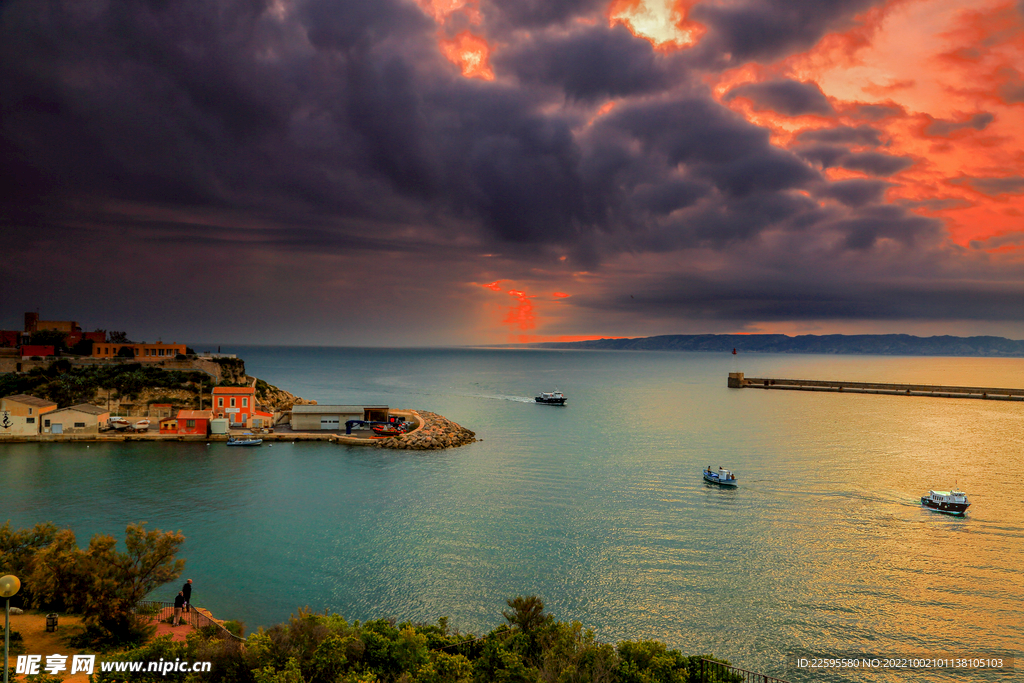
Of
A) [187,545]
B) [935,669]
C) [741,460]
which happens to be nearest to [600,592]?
[935,669]

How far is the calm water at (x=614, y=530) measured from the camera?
23703 mm

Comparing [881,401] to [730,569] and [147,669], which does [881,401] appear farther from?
[147,669]

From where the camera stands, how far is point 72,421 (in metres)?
63.0

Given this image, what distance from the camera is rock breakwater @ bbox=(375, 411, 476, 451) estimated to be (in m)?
62.5

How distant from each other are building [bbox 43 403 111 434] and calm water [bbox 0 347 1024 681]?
16.4 ft

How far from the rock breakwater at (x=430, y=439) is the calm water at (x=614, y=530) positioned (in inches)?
127

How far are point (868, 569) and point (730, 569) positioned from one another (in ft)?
28.5

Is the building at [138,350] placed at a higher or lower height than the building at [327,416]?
higher

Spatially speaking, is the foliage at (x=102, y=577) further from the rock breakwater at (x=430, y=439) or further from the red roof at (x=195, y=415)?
the red roof at (x=195, y=415)

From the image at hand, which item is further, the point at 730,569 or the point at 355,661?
the point at 730,569

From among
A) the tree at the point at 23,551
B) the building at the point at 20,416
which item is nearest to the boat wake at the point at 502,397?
the building at the point at 20,416

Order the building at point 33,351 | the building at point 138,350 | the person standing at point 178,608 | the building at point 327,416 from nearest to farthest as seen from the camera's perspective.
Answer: the person standing at point 178,608 < the building at point 327,416 < the building at point 33,351 < the building at point 138,350

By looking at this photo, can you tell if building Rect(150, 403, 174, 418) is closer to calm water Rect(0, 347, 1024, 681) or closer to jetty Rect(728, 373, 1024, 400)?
calm water Rect(0, 347, 1024, 681)

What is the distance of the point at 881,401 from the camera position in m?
113
